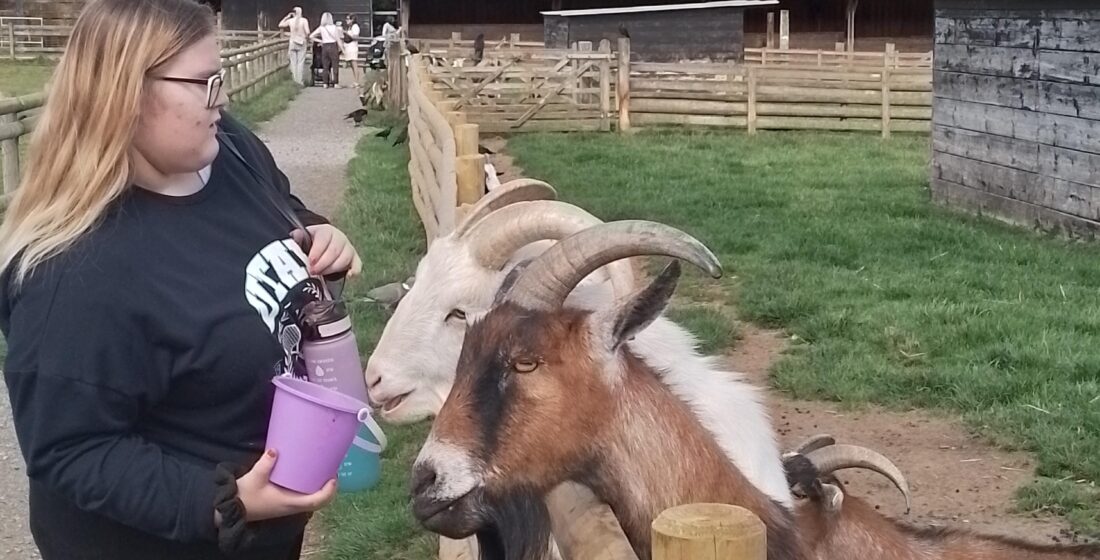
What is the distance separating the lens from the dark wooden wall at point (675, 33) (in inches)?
1070

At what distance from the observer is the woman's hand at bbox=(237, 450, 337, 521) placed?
2.32 meters

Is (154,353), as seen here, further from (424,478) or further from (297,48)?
(297,48)

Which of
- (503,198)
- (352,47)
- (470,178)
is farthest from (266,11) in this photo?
(503,198)

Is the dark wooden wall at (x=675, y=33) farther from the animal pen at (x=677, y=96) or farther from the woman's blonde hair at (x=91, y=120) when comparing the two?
the woman's blonde hair at (x=91, y=120)

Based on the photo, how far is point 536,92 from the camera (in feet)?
66.3

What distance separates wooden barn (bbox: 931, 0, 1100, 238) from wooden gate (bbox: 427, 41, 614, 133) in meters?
7.77

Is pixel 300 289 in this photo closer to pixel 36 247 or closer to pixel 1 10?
pixel 36 247

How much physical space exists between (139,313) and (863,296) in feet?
22.1

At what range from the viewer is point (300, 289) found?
2.62 m

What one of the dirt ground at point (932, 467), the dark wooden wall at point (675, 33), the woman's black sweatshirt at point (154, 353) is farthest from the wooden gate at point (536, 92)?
the woman's black sweatshirt at point (154, 353)

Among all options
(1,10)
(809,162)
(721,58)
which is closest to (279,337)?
(809,162)

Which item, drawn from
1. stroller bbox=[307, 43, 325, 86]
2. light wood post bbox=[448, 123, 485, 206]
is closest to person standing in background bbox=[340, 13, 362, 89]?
stroller bbox=[307, 43, 325, 86]

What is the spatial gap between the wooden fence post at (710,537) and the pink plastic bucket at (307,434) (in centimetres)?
70

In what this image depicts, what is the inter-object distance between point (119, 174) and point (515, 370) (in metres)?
0.93
